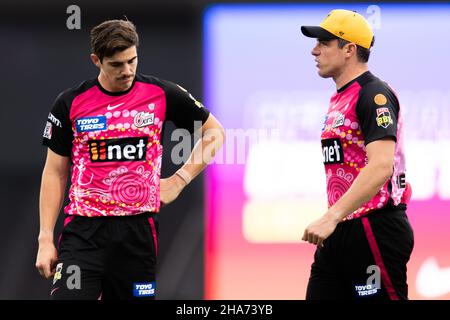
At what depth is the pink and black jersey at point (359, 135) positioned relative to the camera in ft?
15.3

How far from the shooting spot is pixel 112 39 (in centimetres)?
470

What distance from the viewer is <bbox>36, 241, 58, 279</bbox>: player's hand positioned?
469 cm

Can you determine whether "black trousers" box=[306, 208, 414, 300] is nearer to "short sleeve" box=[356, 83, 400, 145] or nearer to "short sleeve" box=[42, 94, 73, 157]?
"short sleeve" box=[356, 83, 400, 145]

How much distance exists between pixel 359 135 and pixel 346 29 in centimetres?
63

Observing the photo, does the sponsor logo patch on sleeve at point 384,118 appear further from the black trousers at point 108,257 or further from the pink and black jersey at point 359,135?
the black trousers at point 108,257

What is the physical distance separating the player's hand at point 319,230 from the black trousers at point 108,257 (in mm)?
860

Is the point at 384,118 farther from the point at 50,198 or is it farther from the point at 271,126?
the point at 271,126

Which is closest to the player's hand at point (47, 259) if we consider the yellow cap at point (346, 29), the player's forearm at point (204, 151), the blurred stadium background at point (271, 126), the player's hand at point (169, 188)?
the player's hand at point (169, 188)

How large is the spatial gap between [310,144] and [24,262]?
2.84 meters

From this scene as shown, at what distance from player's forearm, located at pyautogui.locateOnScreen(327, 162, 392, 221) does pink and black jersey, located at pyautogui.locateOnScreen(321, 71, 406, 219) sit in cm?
18

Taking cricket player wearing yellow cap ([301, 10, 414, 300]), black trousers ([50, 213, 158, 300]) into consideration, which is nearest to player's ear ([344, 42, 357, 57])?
cricket player wearing yellow cap ([301, 10, 414, 300])

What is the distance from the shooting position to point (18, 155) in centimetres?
864

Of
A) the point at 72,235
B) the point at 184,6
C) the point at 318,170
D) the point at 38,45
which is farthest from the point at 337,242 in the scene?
the point at 38,45

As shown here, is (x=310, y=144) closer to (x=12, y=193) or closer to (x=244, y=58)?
(x=244, y=58)
